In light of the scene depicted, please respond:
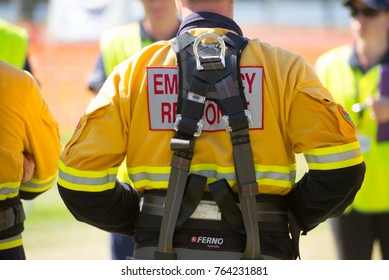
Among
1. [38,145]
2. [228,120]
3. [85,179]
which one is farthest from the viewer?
[38,145]

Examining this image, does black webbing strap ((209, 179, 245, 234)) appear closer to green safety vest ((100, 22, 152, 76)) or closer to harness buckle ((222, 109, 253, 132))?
harness buckle ((222, 109, 253, 132))

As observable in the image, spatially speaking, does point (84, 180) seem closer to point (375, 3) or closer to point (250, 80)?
point (250, 80)

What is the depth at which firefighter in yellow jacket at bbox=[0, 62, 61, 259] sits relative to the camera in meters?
3.44

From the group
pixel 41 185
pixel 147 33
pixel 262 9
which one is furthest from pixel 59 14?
pixel 262 9

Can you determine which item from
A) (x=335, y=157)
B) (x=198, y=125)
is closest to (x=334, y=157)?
(x=335, y=157)

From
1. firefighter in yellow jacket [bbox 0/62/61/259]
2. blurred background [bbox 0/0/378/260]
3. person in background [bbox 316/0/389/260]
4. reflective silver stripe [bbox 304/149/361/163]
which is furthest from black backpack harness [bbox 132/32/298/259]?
blurred background [bbox 0/0/378/260]

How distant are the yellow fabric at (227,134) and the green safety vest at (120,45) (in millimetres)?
2244

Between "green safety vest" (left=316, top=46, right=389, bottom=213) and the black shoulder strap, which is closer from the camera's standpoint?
the black shoulder strap

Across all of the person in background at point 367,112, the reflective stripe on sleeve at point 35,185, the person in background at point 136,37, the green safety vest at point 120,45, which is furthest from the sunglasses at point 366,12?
the reflective stripe on sleeve at point 35,185

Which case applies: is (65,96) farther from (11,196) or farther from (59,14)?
(11,196)

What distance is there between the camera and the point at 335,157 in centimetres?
306

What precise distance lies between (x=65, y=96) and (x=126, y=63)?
15.7m

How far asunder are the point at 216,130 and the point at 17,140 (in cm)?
91

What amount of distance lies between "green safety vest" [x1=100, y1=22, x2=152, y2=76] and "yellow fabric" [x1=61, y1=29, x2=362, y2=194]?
224 cm
